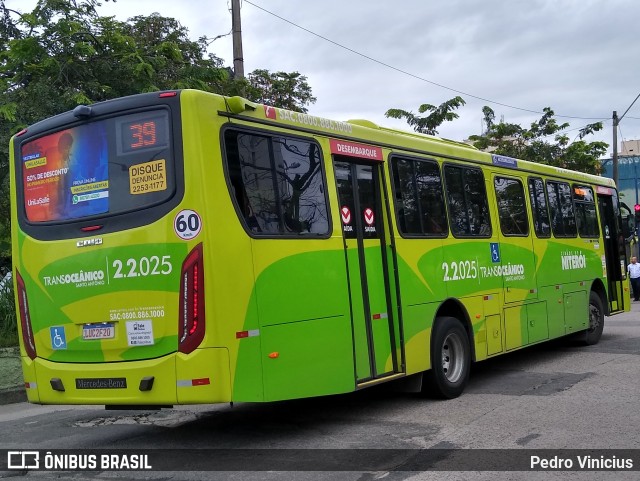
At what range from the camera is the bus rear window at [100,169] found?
6301 millimetres

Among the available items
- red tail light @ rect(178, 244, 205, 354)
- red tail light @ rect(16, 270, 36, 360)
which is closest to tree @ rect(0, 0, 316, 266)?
red tail light @ rect(16, 270, 36, 360)

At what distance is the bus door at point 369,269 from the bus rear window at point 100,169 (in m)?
2.00

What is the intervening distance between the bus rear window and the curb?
433 centimetres

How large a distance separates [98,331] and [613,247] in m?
11.5

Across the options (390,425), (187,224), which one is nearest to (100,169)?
(187,224)

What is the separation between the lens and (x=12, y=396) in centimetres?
1042

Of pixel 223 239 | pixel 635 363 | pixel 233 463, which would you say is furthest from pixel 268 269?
pixel 635 363

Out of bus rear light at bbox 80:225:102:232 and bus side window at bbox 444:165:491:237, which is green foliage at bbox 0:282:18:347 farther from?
bus side window at bbox 444:165:491:237

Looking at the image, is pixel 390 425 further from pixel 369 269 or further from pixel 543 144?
pixel 543 144

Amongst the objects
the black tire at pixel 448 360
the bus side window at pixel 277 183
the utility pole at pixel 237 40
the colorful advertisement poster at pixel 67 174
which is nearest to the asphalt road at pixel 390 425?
the black tire at pixel 448 360

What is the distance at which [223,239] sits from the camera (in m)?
6.11

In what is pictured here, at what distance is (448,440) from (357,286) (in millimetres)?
1771

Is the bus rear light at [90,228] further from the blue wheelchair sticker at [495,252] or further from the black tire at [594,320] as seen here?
the black tire at [594,320]

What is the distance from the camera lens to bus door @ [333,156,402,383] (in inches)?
294
